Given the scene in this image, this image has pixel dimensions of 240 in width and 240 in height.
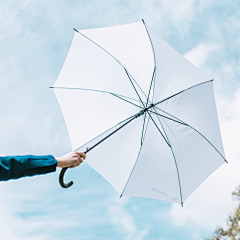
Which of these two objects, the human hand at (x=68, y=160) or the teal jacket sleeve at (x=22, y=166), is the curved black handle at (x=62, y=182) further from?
the teal jacket sleeve at (x=22, y=166)

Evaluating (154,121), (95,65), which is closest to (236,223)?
(154,121)

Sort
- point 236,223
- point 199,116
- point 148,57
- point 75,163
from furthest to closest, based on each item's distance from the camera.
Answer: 1. point 236,223
2. point 199,116
3. point 148,57
4. point 75,163

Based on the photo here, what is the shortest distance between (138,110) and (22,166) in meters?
3.22

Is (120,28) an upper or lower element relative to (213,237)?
upper

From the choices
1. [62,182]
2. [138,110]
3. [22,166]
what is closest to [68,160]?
[22,166]

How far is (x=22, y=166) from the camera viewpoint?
140 centimetres

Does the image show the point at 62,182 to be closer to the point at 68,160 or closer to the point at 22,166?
the point at 68,160

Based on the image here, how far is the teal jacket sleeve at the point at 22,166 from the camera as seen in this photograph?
4.48 feet

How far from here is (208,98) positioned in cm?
489

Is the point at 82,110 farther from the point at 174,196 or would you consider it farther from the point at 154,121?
the point at 174,196

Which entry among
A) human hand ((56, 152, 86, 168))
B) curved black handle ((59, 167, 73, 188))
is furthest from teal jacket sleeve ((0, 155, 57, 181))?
curved black handle ((59, 167, 73, 188))

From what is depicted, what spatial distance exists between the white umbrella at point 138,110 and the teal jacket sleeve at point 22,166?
Answer: 2.87 m

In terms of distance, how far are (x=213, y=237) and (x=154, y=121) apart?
8413 millimetres

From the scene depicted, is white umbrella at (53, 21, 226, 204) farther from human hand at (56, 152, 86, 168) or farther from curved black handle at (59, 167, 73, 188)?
human hand at (56, 152, 86, 168)
